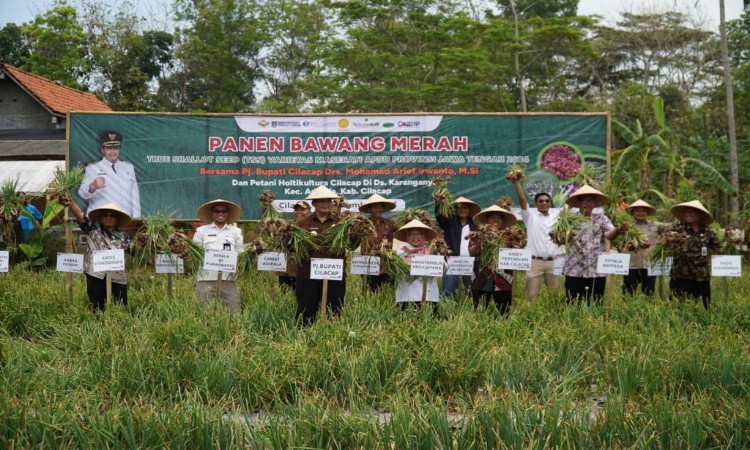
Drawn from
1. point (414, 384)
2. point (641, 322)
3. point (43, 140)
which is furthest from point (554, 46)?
point (414, 384)

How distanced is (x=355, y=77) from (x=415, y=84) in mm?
2139

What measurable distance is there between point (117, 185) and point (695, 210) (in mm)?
8453

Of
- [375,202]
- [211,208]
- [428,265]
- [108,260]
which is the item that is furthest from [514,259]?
[108,260]

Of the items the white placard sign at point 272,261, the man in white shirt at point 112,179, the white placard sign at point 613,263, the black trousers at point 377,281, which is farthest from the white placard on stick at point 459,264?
the man in white shirt at point 112,179

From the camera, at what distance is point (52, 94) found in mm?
22938

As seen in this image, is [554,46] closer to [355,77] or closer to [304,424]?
[355,77]

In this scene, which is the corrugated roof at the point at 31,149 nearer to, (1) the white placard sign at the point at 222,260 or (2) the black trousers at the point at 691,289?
(1) the white placard sign at the point at 222,260

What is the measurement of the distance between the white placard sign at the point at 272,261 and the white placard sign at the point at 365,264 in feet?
A: 2.23

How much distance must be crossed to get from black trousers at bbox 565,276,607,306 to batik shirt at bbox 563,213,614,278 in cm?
7

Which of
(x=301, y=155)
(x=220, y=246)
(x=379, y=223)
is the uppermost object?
(x=301, y=155)

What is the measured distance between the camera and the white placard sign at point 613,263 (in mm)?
7465

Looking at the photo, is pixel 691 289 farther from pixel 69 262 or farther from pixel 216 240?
pixel 69 262

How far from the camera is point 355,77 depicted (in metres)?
25.5

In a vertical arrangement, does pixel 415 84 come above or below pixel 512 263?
above
